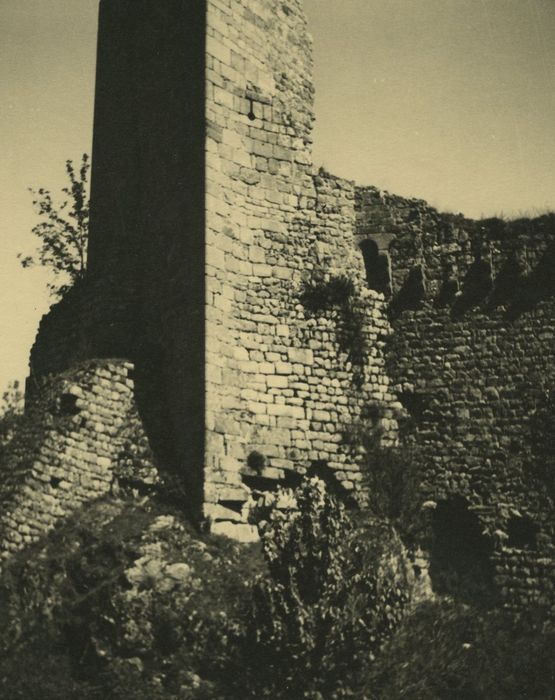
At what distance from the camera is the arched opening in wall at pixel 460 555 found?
14.1 meters

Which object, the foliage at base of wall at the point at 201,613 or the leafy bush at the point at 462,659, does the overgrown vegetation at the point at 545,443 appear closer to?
the leafy bush at the point at 462,659

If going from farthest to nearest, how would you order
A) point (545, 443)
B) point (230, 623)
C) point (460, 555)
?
1. point (545, 443)
2. point (460, 555)
3. point (230, 623)

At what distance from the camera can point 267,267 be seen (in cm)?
1479

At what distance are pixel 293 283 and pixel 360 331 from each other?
4.10 ft

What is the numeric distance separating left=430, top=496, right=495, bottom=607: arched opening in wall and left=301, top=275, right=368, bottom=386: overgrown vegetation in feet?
7.55

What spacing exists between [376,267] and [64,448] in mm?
5641

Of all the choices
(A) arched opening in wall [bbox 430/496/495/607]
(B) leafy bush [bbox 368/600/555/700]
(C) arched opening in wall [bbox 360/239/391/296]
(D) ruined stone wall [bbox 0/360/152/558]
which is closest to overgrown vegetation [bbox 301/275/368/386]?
(C) arched opening in wall [bbox 360/239/391/296]

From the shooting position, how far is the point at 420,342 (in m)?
15.4

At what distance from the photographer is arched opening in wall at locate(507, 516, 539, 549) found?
14.3 m

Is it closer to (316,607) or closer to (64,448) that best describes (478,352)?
(316,607)

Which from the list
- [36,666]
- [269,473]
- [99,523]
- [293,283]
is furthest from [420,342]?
[36,666]

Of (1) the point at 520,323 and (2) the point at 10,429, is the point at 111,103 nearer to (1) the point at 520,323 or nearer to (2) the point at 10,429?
(2) the point at 10,429

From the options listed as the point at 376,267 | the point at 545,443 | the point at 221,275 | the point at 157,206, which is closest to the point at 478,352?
the point at 545,443

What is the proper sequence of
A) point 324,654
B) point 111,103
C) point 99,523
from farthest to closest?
1. point 111,103
2. point 99,523
3. point 324,654
